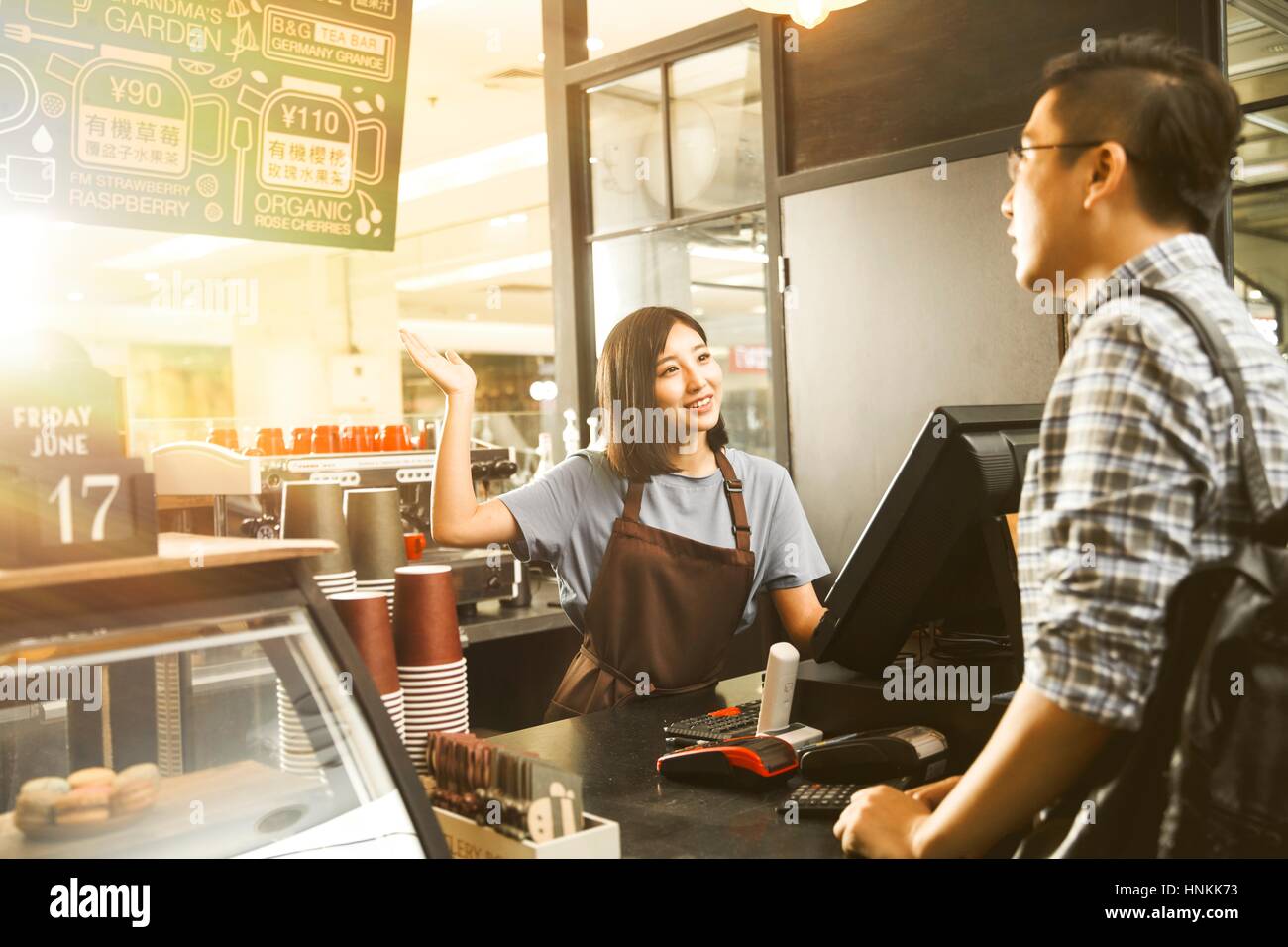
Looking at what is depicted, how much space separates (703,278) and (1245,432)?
347 cm

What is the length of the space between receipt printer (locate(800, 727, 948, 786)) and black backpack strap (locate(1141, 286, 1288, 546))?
0.55m

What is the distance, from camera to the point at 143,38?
8.62 feet

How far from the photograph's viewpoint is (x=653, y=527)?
2350 mm

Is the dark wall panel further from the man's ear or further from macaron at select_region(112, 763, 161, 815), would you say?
macaron at select_region(112, 763, 161, 815)

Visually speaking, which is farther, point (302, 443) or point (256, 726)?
point (302, 443)

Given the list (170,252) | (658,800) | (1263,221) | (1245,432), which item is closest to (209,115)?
(658,800)

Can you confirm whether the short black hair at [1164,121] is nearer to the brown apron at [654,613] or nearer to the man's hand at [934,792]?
the man's hand at [934,792]

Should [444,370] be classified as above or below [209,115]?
below

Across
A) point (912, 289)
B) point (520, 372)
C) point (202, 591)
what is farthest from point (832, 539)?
point (520, 372)

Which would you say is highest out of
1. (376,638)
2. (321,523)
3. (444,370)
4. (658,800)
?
(444,370)

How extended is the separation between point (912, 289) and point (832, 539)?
2.81 ft

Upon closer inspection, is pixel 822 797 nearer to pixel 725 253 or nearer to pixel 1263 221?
pixel 1263 221

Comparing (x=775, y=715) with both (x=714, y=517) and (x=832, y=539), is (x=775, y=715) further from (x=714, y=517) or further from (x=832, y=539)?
(x=832, y=539)

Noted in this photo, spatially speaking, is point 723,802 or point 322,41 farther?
point 322,41
